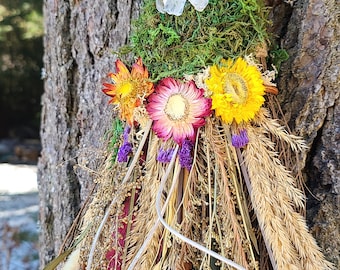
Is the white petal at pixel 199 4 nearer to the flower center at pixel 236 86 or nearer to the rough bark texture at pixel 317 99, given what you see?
the flower center at pixel 236 86

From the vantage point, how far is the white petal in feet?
2.39

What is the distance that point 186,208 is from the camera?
74 centimetres

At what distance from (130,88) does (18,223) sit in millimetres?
2548

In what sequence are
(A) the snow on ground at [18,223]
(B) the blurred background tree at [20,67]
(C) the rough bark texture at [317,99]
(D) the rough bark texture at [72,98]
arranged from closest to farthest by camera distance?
(C) the rough bark texture at [317,99], (D) the rough bark texture at [72,98], (A) the snow on ground at [18,223], (B) the blurred background tree at [20,67]

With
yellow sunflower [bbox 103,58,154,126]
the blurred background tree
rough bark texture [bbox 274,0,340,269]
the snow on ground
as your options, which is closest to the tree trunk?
rough bark texture [bbox 274,0,340,269]

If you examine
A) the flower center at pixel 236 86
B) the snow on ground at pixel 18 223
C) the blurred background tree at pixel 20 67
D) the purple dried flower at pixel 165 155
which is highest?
the flower center at pixel 236 86

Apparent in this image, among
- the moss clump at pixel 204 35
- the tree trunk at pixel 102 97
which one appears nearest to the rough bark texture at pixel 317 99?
the tree trunk at pixel 102 97

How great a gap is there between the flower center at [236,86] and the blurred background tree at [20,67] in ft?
12.7

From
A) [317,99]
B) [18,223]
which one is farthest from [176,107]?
[18,223]

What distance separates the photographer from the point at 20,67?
5.42 metres

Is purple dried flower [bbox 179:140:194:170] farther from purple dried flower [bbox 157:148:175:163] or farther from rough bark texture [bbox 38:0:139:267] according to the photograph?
rough bark texture [bbox 38:0:139:267]

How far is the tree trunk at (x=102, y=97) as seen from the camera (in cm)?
84

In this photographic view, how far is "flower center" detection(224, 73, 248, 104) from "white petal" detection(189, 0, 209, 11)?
3.7 inches

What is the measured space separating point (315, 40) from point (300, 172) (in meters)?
0.20
